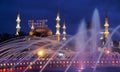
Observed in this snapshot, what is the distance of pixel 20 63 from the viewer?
29938 millimetres

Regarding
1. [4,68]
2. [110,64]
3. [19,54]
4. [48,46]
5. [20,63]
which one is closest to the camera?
[4,68]

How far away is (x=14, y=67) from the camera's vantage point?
28.1m

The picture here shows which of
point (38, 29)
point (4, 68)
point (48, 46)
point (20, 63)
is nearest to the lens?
point (4, 68)

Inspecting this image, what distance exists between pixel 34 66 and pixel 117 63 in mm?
8603

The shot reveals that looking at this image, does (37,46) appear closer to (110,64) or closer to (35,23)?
(110,64)

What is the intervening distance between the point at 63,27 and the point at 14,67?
167 ft

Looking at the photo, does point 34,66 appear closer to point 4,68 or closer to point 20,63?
point 20,63

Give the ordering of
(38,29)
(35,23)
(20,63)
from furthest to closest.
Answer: (35,23) < (38,29) < (20,63)

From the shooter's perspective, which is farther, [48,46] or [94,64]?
[48,46]

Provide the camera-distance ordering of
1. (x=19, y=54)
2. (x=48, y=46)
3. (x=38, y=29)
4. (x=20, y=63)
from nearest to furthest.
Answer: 1. (x=20, y=63)
2. (x=19, y=54)
3. (x=48, y=46)
4. (x=38, y=29)

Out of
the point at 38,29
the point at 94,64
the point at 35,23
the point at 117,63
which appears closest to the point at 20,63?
the point at 94,64

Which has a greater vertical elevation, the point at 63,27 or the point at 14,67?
the point at 63,27

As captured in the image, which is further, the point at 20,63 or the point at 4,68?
the point at 20,63

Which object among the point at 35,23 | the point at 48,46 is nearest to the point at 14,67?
the point at 48,46
